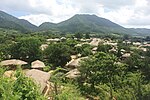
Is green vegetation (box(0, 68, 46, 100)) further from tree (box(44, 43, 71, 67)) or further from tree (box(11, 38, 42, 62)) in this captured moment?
tree (box(11, 38, 42, 62))

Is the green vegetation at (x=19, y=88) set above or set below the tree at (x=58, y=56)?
above

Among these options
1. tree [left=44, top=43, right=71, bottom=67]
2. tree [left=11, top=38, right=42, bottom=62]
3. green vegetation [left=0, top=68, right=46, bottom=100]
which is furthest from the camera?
tree [left=11, top=38, right=42, bottom=62]

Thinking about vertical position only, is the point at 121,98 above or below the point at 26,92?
below

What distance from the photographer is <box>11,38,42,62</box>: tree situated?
4848 centimetres

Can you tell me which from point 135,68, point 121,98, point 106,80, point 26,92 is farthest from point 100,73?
point 26,92

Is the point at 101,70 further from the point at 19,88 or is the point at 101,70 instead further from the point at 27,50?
the point at 27,50

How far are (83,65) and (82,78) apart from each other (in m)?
1.62

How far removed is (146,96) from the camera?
81.6ft

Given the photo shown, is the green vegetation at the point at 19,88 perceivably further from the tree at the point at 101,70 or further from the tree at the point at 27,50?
the tree at the point at 27,50

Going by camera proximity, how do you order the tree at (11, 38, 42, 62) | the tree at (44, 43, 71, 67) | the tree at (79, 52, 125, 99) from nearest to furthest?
the tree at (79, 52, 125, 99)
the tree at (44, 43, 71, 67)
the tree at (11, 38, 42, 62)

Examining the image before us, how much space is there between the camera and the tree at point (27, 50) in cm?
4848

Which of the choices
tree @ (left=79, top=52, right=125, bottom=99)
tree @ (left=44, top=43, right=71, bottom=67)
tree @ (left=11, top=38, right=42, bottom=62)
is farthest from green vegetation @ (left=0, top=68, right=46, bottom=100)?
tree @ (left=11, top=38, right=42, bottom=62)

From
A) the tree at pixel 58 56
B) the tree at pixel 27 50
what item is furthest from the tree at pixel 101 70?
the tree at pixel 27 50

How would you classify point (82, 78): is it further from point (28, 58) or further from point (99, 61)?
point (28, 58)
